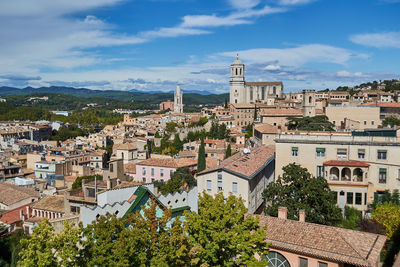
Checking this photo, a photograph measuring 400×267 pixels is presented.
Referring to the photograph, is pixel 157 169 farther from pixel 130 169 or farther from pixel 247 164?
pixel 247 164

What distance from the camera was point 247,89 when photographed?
423ft

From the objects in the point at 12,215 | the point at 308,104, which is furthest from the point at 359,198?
the point at 308,104

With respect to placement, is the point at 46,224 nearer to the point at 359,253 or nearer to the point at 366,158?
the point at 359,253

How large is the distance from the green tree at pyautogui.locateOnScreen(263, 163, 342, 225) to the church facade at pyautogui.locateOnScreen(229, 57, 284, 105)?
95.7 metres

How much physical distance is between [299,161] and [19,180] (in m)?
41.0

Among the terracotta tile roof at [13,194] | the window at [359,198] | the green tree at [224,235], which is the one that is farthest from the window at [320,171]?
the terracotta tile roof at [13,194]

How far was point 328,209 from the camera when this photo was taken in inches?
900

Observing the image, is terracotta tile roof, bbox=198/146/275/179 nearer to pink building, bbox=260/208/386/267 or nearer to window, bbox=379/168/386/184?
window, bbox=379/168/386/184

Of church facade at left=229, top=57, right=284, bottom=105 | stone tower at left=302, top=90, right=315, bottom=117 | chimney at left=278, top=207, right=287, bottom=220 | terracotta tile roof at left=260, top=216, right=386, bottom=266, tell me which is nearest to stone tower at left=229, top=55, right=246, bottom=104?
church facade at left=229, top=57, right=284, bottom=105

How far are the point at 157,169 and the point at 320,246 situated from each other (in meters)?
38.3

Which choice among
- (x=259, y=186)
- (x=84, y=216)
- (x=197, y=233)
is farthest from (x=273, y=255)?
(x=259, y=186)

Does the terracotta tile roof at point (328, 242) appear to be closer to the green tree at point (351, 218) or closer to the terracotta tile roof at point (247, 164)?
the green tree at point (351, 218)

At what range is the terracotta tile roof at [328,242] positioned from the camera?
16.2 m

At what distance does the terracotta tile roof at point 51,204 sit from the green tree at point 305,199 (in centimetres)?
1826
